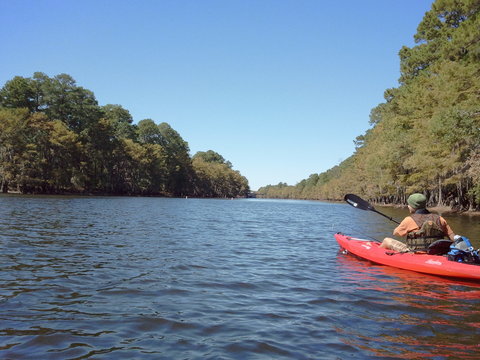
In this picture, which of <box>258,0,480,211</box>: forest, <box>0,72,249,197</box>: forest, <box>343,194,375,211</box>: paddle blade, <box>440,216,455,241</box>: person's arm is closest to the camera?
<box>440,216,455,241</box>: person's arm

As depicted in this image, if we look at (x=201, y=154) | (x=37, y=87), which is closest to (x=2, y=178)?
(x=37, y=87)

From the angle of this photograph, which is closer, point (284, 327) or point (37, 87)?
point (284, 327)

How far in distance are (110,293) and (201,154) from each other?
16889 centimetres

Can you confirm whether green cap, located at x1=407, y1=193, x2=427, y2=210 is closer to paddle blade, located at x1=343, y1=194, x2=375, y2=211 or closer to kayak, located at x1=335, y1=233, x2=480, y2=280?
kayak, located at x1=335, y1=233, x2=480, y2=280

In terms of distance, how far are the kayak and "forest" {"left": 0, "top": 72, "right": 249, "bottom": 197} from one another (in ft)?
161

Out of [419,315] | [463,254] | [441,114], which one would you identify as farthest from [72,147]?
[419,315]

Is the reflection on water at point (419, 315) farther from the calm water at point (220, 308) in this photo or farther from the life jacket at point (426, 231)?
the life jacket at point (426, 231)

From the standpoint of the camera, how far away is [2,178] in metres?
48.5

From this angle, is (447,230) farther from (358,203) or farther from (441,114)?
(441,114)

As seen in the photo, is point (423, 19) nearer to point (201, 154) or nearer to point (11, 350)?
point (11, 350)

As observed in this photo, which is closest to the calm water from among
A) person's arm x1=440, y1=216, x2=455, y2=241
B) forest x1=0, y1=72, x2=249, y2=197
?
person's arm x1=440, y1=216, x2=455, y2=241

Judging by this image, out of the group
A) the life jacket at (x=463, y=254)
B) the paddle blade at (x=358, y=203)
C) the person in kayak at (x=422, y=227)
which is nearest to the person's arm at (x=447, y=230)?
the person in kayak at (x=422, y=227)

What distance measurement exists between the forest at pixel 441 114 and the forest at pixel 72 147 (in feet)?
142

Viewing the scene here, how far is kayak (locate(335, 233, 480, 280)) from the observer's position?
24.9ft
